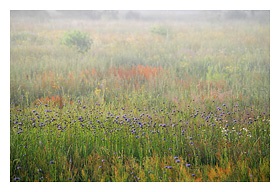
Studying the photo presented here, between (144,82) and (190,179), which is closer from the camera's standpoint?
(190,179)

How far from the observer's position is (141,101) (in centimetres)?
432

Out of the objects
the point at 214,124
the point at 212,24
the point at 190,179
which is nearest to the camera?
the point at 190,179

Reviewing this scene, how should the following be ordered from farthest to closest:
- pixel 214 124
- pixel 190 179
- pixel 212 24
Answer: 1. pixel 212 24
2. pixel 214 124
3. pixel 190 179

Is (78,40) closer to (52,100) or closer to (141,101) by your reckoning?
(52,100)

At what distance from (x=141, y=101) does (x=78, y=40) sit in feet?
3.39

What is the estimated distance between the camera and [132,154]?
4.01m

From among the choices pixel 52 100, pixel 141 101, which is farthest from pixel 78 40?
pixel 141 101

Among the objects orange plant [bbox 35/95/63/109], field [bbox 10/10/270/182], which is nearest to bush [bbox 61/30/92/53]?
field [bbox 10/10/270/182]

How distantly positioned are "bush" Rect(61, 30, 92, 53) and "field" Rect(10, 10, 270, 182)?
0.04 m

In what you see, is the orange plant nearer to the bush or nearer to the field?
the field
